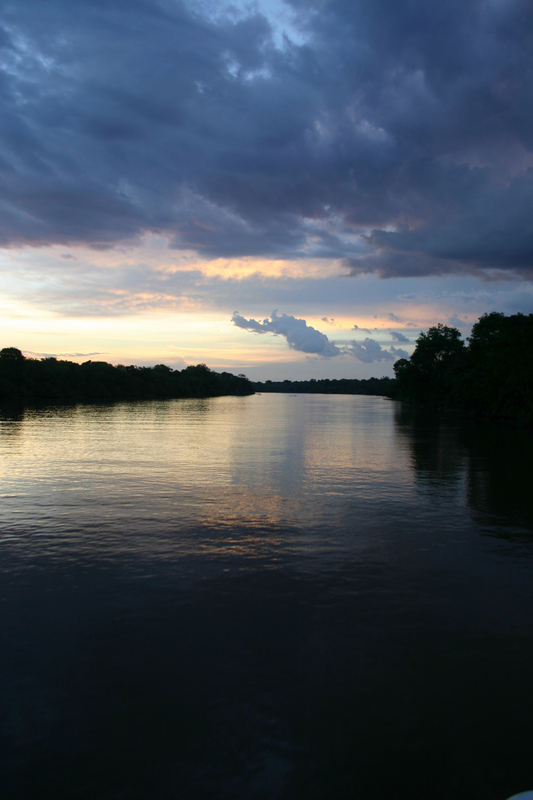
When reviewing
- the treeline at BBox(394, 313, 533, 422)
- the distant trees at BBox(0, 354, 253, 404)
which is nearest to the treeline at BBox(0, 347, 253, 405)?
the distant trees at BBox(0, 354, 253, 404)

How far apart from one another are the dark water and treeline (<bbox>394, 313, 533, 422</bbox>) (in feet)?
200

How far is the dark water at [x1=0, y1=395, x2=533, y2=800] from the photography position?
6918mm

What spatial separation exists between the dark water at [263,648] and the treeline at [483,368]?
61035mm

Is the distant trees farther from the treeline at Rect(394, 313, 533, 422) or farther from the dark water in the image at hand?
the dark water

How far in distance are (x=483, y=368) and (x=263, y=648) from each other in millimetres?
88294

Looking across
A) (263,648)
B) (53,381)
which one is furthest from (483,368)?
(53,381)

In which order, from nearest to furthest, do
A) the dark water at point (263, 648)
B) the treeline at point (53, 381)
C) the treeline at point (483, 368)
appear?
1. the dark water at point (263, 648)
2. the treeline at point (483, 368)
3. the treeline at point (53, 381)

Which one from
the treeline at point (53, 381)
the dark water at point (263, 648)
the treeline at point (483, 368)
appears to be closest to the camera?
the dark water at point (263, 648)

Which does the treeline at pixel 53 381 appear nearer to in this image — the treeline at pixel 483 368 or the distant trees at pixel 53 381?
the distant trees at pixel 53 381

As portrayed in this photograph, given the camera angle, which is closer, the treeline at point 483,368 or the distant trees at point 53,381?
the treeline at point 483,368

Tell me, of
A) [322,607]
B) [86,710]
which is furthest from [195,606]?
[86,710]

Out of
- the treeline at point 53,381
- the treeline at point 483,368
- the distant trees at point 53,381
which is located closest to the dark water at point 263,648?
the treeline at point 483,368

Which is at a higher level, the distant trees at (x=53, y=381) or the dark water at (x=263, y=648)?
the distant trees at (x=53, y=381)

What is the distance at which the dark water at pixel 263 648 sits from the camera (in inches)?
272
